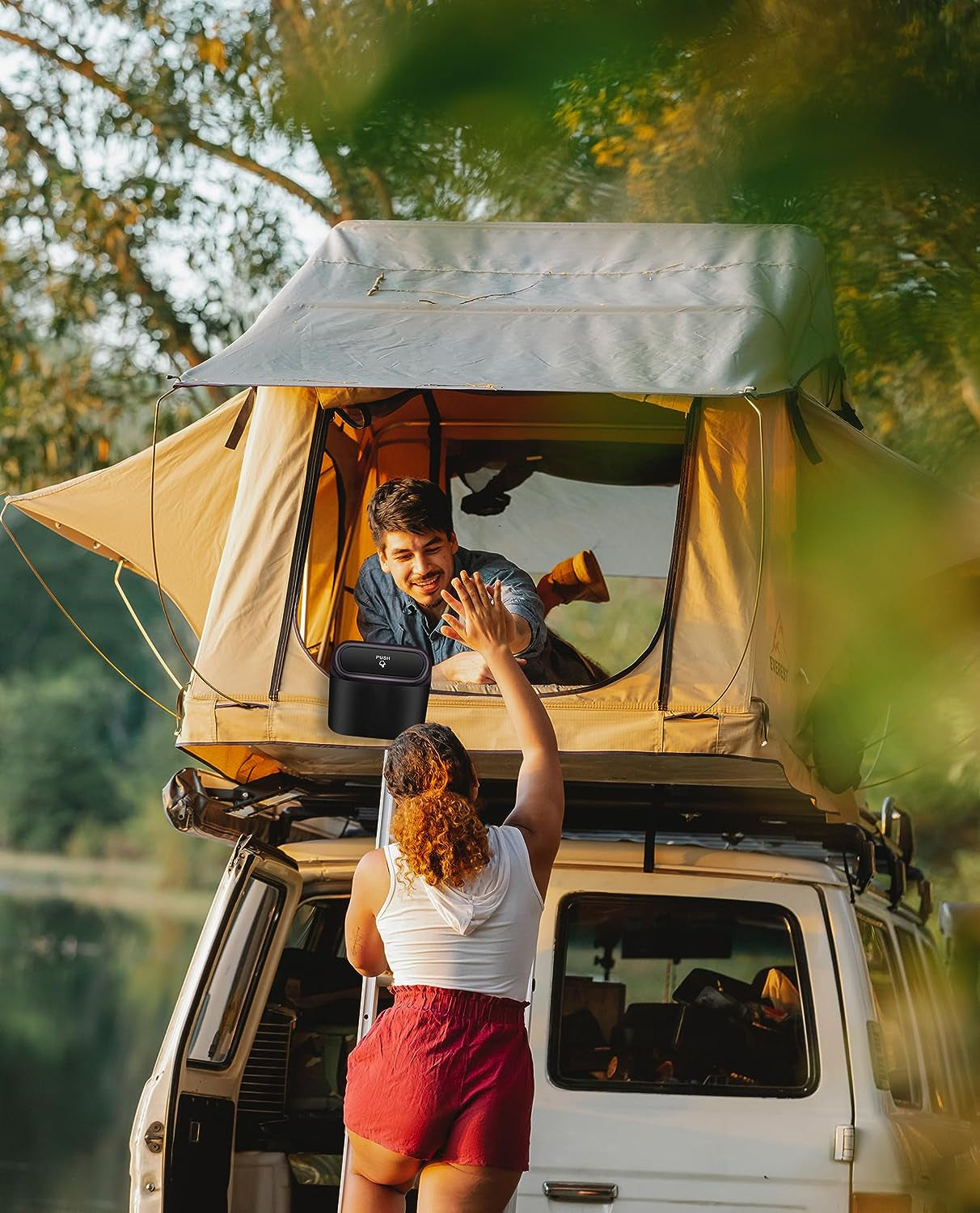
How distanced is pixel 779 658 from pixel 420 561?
1.01m

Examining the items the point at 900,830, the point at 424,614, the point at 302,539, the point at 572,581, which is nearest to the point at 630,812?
the point at 572,581

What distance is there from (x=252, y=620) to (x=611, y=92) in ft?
9.47

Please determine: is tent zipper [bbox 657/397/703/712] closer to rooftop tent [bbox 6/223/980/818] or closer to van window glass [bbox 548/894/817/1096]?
rooftop tent [bbox 6/223/980/818]

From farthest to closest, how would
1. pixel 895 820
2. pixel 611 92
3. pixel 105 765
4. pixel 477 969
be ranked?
1. pixel 105 765
2. pixel 895 820
3. pixel 477 969
4. pixel 611 92

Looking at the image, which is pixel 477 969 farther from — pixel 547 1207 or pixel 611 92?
pixel 611 92

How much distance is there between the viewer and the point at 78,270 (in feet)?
30.1

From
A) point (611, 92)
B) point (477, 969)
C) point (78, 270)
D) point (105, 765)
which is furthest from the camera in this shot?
point (105, 765)

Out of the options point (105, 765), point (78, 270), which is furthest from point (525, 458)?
point (105, 765)

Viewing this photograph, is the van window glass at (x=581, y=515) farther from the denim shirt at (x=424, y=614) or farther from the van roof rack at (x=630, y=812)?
the denim shirt at (x=424, y=614)

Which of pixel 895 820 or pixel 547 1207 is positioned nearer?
pixel 547 1207

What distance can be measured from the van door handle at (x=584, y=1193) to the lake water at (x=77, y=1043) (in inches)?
347

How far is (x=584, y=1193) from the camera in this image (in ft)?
13.6

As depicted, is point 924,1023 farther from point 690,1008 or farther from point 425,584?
point 425,584

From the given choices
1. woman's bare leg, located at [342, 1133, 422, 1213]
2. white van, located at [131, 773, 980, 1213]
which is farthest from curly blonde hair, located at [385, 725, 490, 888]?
white van, located at [131, 773, 980, 1213]
